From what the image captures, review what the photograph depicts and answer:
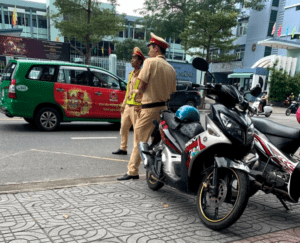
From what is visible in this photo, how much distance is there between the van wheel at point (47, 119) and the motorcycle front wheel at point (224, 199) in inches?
238

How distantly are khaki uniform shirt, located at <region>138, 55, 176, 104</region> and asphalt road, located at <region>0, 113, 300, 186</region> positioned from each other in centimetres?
145

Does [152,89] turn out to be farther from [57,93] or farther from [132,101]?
[57,93]

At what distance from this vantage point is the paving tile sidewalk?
2645mm

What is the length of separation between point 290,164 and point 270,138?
0.53m

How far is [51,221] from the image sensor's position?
112 inches

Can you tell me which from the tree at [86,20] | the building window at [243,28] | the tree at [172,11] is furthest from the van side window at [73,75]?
the building window at [243,28]

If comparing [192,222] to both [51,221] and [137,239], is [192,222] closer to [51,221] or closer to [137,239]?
[137,239]

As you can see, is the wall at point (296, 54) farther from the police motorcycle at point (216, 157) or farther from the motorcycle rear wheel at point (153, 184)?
the police motorcycle at point (216, 157)

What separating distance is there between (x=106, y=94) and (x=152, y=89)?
15.5 ft

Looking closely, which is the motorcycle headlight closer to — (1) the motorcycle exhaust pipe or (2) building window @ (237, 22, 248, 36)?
(1) the motorcycle exhaust pipe

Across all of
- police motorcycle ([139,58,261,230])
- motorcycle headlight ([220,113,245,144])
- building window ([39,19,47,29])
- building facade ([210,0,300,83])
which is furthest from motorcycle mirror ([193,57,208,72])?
building window ([39,19,47,29])

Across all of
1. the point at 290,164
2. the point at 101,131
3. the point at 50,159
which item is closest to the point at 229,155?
the point at 290,164

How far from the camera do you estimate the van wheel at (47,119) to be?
7938 millimetres

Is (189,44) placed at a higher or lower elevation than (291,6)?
lower
